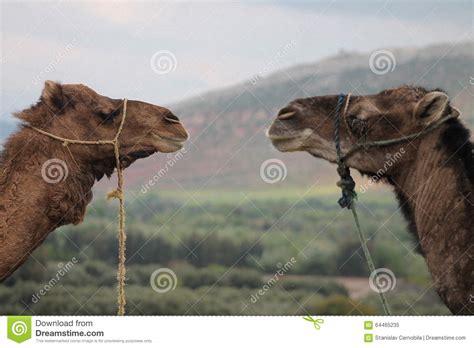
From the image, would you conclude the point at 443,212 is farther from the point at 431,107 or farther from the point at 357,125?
the point at 357,125

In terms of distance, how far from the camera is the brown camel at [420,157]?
25.2 ft

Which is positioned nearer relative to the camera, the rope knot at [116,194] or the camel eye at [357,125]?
the camel eye at [357,125]

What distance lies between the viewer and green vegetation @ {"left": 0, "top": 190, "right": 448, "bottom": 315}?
62.3 ft

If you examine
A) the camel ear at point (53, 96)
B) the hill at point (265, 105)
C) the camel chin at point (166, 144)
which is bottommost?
the camel chin at point (166, 144)

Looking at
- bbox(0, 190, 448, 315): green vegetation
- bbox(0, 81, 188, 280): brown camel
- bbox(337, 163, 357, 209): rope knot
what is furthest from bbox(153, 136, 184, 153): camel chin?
bbox(0, 190, 448, 315): green vegetation

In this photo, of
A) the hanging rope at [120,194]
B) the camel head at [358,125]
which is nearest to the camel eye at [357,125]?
the camel head at [358,125]

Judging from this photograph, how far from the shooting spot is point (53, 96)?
8.45m

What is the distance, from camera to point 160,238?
2278 cm
